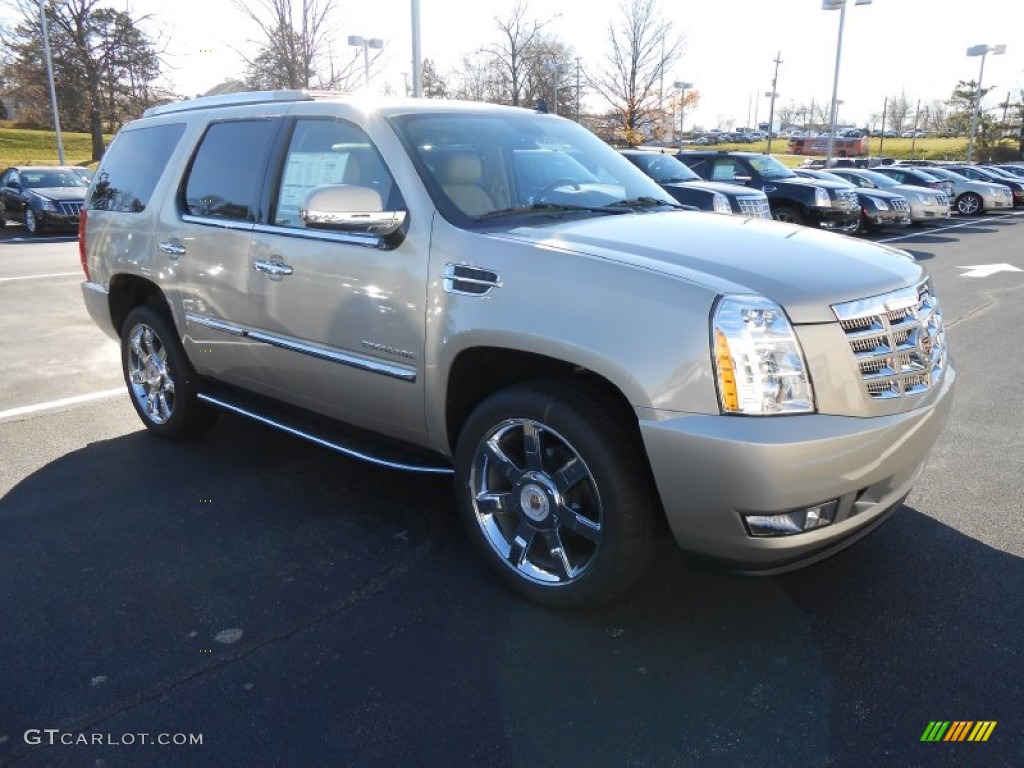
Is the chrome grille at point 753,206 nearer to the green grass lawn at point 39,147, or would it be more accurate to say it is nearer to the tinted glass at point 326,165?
the tinted glass at point 326,165

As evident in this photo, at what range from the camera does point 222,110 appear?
4.54m

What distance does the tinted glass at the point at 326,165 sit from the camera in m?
3.62

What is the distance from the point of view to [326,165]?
12.7 feet

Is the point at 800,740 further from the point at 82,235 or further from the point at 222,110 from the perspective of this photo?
the point at 82,235

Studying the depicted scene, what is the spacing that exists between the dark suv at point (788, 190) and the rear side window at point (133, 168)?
39.6 ft

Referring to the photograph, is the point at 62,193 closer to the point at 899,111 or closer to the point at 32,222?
the point at 32,222

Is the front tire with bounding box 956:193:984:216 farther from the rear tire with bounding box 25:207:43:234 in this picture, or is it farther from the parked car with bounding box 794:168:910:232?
the rear tire with bounding box 25:207:43:234

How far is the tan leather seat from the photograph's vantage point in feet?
11.4

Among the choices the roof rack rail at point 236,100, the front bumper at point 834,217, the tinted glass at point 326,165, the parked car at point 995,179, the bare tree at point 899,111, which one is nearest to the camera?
the tinted glass at point 326,165

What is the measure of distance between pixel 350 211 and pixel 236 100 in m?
1.76

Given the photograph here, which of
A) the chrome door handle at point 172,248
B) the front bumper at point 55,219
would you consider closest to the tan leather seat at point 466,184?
the chrome door handle at point 172,248

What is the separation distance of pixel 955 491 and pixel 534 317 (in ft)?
8.73

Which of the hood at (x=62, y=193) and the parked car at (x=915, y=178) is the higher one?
the parked car at (x=915, y=178)

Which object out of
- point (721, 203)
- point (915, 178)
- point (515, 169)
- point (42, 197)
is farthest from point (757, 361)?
point (915, 178)
